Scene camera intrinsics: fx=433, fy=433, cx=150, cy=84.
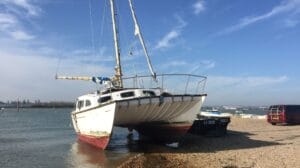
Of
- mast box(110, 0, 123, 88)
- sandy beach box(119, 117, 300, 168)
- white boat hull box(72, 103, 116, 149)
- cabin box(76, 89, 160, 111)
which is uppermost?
mast box(110, 0, 123, 88)

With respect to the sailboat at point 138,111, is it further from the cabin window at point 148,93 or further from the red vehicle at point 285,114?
the red vehicle at point 285,114

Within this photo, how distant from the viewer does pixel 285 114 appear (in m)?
44.3

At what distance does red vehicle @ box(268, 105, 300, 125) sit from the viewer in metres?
44.4

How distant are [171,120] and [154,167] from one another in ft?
29.5

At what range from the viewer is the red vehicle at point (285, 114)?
1750 inches

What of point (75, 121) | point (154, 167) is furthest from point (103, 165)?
point (75, 121)

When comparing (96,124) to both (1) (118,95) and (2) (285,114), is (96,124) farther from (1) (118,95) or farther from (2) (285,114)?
(2) (285,114)

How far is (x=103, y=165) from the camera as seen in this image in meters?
Answer: 22.6

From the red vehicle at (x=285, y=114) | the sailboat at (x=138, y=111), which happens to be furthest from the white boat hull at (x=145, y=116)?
the red vehicle at (x=285, y=114)

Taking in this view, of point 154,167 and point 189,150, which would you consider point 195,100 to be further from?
point 154,167

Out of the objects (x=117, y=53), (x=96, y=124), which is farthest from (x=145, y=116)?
(x=117, y=53)

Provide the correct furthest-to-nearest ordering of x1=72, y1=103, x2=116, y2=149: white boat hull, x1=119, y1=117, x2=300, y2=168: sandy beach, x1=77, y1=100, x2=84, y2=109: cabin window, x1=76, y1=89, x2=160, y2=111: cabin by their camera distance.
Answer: x1=77, y1=100, x2=84, y2=109: cabin window
x1=76, y1=89, x2=160, y2=111: cabin
x1=72, y1=103, x2=116, y2=149: white boat hull
x1=119, y1=117, x2=300, y2=168: sandy beach

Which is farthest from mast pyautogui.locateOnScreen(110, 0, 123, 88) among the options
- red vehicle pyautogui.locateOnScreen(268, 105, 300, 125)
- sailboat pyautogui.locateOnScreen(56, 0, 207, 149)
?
red vehicle pyautogui.locateOnScreen(268, 105, 300, 125)

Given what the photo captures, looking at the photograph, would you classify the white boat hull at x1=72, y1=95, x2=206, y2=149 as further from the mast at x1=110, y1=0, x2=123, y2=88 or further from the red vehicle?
the red vehicle
